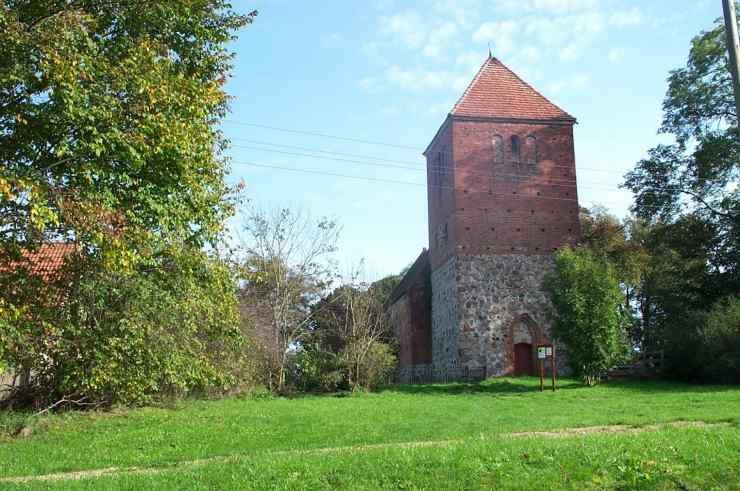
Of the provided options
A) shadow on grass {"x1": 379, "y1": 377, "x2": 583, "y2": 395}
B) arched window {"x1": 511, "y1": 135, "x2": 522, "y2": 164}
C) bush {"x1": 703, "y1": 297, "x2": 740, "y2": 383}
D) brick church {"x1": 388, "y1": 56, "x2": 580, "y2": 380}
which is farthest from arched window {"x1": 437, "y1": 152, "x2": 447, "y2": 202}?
bush {"x1": 703, "y1": 297, "x2": 740, "y2": 383}

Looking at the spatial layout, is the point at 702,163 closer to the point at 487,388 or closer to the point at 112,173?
the point at 487,388

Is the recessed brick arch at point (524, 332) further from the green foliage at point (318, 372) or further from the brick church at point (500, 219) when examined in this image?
the green foliage at point (318, 372)

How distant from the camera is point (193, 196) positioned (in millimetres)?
12406

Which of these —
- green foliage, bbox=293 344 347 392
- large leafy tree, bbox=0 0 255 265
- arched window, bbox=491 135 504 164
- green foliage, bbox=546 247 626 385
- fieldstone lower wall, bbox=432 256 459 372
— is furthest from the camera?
arched window, bbox=491 135 504 164

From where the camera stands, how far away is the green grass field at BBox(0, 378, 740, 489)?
8242mm

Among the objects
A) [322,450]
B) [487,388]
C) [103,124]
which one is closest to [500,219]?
[487,388]

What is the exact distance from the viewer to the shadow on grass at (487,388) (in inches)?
993

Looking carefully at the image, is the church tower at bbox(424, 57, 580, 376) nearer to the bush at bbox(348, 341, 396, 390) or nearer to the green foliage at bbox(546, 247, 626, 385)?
the green foliage at bbox(546, 247, 626, 385)

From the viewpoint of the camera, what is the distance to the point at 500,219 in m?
33.8

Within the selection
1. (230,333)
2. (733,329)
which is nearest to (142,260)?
(230,333)

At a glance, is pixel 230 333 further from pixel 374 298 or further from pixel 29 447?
pixel 374 298

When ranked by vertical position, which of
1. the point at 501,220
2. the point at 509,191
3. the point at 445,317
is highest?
the point at 509,191

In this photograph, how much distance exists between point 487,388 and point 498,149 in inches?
531

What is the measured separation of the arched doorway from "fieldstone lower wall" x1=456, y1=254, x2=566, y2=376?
0.98 ft
